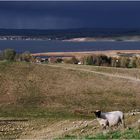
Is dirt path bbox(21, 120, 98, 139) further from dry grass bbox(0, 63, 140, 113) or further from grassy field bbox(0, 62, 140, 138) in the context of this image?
dry grass bbox(0, 63, 140, 113)

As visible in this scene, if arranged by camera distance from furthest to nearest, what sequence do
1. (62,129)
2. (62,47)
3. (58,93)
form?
(62,47)
(58,93)
(62,129)

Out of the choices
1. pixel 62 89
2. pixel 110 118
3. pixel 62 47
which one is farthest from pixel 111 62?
pixel 62 47

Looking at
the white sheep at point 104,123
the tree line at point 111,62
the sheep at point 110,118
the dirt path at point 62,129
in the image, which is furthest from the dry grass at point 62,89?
the tree line at point 111,62

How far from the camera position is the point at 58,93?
42875 mm

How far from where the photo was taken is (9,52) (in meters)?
74.3

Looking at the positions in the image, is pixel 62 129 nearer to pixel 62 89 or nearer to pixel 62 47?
pixel 62 89

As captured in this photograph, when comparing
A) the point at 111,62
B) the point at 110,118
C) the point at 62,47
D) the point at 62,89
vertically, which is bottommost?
the point at 62,47

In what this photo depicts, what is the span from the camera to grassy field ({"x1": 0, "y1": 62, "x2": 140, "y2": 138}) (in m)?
38.5

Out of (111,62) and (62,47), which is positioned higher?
(111,62)

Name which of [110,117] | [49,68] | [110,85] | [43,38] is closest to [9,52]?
[49,68]

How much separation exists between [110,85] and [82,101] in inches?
165

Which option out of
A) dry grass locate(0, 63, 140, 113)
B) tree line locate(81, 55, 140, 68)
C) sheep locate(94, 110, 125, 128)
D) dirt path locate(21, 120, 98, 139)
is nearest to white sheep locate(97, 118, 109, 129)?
sheep locate(94, 110, 125, 128)

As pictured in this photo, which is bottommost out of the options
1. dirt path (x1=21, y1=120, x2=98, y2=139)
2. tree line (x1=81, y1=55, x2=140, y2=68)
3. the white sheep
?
tree line (x1=81, y1=55, x2=140, y2=68)

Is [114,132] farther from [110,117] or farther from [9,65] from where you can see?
[9,65]
